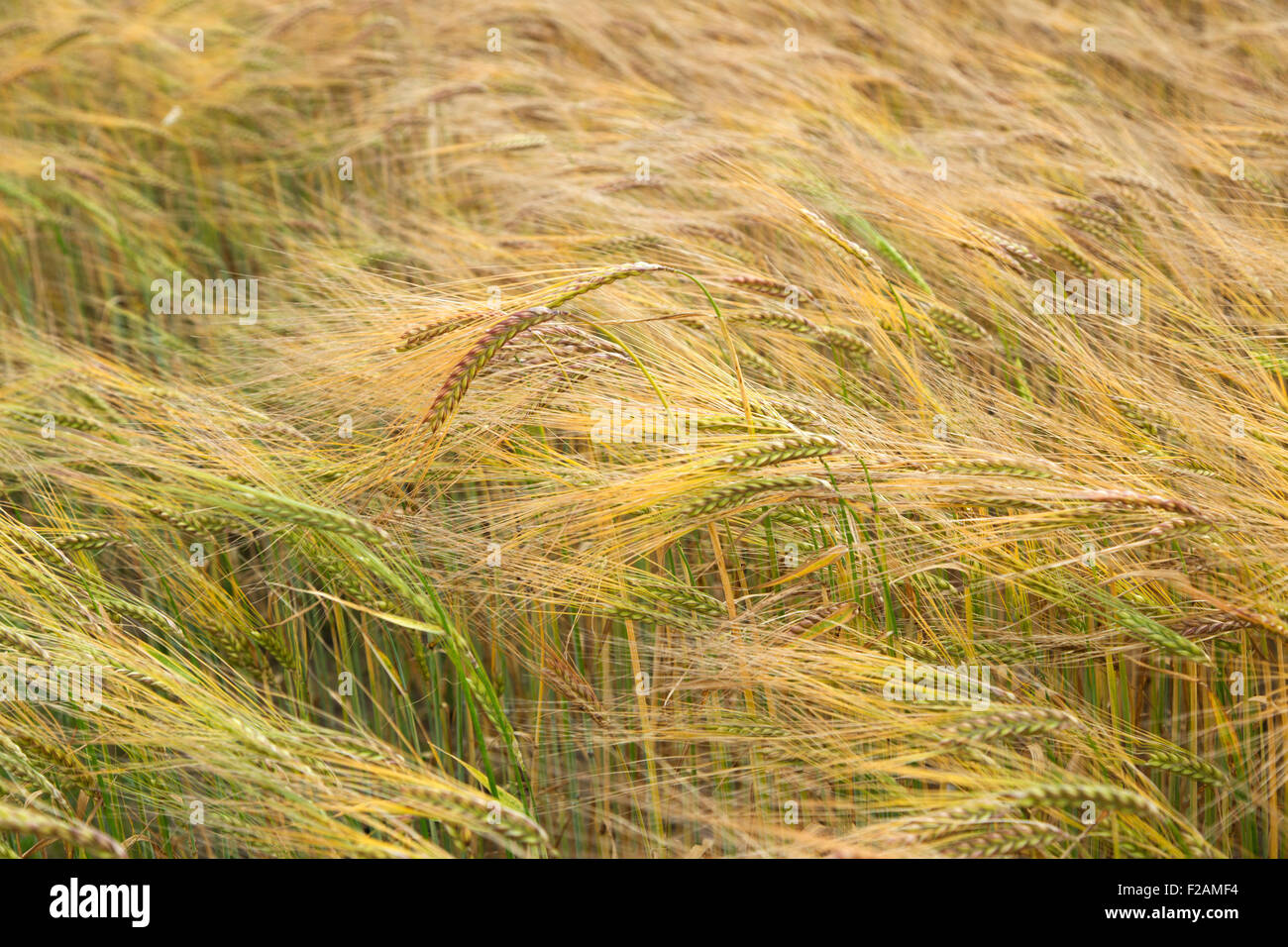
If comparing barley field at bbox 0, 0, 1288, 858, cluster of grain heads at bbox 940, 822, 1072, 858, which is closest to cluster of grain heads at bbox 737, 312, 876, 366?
barley field at bbox 0, 0, 1288, 858

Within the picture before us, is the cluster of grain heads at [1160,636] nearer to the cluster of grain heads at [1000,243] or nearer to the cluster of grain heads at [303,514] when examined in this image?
the cluster of grain heads at [1000,243]

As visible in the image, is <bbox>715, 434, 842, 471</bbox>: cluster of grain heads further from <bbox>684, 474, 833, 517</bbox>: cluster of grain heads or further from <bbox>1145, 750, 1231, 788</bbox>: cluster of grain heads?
<bbox>1145, 750, 1231, 788</bbox>: cluster of grain heads

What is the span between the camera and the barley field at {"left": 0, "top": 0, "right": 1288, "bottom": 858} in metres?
1.28

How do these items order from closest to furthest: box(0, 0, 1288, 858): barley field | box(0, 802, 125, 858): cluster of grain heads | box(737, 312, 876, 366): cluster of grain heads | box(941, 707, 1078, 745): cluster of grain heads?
1. box(0, 802, 125, 858): cluster of grain heads
2. box(941, 707, 1078, 745): cluster of grain heads
3. box(0, 0, 1288, 858): barley field
4. box(737, 312, 876, 366): cluster of grain heads

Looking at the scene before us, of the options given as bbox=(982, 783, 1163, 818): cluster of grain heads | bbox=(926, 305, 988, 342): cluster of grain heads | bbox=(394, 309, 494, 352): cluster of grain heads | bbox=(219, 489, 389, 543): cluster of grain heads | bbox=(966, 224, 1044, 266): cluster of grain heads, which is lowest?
bbox=(982, 783, 1163, 818): cluster of grain heads

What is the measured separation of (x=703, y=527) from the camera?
172 centimetres

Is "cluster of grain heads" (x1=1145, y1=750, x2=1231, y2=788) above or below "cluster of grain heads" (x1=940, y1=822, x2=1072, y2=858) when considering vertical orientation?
above

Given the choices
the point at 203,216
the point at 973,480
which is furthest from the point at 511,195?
the point at 973,480

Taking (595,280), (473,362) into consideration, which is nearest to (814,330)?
(595,280)

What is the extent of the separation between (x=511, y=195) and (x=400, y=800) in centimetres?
192

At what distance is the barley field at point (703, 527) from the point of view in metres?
1.28

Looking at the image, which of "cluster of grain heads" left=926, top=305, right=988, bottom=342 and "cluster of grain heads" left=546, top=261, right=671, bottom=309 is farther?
"cluster of grain heads" left=926, top=305, right=988, bottom=342

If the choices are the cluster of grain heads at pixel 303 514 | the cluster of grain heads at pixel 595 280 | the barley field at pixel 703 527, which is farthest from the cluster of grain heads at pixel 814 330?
the cluster of grain heads at pixel 303 514

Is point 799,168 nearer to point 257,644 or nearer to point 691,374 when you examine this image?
point 691,374
